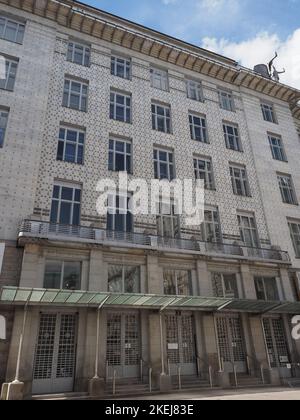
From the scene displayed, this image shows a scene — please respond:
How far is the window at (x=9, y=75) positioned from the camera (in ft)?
60.6

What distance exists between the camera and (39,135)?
17.7 metres

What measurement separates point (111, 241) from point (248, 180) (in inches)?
482

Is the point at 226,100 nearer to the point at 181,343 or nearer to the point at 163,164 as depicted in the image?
the point at 163,164

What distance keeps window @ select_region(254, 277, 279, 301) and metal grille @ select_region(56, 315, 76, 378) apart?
11390 millimetres

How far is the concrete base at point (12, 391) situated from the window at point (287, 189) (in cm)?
2092

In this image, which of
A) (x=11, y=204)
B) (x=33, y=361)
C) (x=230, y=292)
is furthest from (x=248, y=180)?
(x=33, y=361)

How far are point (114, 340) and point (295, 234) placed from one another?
15450 millimetres

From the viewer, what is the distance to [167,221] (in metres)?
19.2

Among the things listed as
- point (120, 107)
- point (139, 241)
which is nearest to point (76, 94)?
point (120, 107)

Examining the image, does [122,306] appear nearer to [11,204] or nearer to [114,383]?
[114,383]

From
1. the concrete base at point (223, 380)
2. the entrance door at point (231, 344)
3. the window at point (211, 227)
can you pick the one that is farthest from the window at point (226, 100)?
the concrete base at point (223, 380)

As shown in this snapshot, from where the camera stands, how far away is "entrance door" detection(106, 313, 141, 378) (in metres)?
14.6

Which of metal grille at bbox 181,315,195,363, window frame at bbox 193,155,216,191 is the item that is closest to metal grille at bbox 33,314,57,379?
metal grille at bbox 181,315,195,363

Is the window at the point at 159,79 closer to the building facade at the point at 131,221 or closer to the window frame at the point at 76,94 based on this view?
the building facade at the point at 131,221
